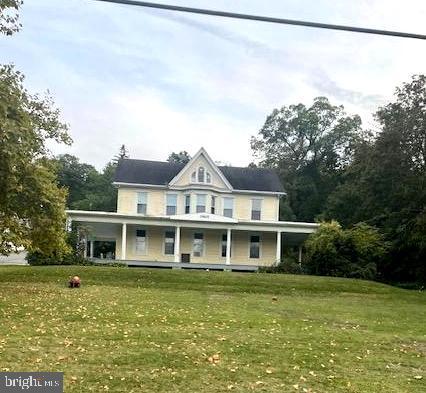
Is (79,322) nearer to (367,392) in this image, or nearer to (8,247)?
(367,392)

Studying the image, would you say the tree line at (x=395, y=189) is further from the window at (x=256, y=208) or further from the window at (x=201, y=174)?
the window at (x=201, y=174)

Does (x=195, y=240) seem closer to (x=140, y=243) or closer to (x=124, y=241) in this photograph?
(x=140, y=243)

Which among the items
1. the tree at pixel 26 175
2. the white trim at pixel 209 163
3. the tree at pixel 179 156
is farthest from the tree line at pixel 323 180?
the tree at pixel 179 156

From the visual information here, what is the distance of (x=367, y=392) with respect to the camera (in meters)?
6.55

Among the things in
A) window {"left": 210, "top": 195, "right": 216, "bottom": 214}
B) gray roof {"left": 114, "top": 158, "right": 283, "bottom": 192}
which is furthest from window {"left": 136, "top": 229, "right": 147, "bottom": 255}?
window {"left": 210, "top": 195, "right": 216, "bottom": 214}

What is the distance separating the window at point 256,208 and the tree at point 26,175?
2017cm

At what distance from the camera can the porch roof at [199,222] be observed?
34.7 m

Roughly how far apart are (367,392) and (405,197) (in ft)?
86.7

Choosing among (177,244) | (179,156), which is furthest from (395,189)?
(179,156)

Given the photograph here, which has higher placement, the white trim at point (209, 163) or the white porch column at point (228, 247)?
the white trim at point (209, 163)

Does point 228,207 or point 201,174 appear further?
Result: point 228,207

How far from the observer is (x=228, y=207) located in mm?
39094

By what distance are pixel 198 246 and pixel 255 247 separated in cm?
402

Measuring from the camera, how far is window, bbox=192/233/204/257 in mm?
38062
